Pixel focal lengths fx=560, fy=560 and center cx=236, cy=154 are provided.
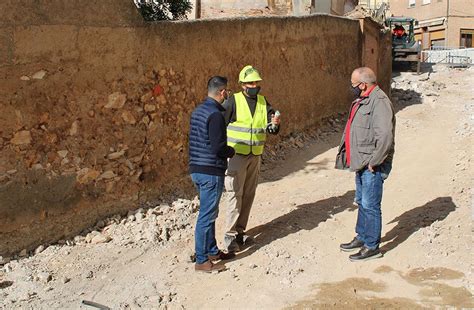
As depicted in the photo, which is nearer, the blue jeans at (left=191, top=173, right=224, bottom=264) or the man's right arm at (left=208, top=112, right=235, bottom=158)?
the man's right arm at (left=208, top=112, right=235, bottom=158)

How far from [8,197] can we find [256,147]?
2338 mm

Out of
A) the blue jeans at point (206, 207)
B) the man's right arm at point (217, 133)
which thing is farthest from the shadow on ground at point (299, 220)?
the man's right arm at point (217, 133)

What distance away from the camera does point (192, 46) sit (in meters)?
7.10

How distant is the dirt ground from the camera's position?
14.9ft

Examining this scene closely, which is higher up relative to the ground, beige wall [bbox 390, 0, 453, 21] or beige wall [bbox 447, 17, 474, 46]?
beige wall [bbox 390, 0, 453, 21]

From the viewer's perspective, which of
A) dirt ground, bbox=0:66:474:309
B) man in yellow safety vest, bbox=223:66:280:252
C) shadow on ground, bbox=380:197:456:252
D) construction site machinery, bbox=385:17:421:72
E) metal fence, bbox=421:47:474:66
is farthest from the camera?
metal fence, bbox=421:47:474:66

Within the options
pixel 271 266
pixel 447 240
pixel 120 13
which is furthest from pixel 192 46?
pixel 447 240

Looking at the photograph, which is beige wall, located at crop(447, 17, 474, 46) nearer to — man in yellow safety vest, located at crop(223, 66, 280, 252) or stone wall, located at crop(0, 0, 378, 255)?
stone wall, located at crop(0, 0, 378, 255)

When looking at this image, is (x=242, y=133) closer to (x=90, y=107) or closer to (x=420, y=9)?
(x=90, y=107)

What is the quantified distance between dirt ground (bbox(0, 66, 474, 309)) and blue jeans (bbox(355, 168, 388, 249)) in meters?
0.23

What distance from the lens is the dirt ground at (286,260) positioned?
4527mm

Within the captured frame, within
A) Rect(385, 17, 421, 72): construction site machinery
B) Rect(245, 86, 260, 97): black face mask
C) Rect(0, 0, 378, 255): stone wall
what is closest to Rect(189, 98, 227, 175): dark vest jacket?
Rect(245, 86, 260, 97): black face mask

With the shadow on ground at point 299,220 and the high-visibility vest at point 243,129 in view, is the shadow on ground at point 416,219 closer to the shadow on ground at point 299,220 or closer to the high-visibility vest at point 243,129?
the shadow on ground at point 299,220

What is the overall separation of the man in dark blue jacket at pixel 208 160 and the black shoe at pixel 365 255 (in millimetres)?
1253
